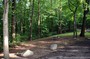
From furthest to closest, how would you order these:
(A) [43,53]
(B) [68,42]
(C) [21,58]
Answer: (B) [68,42], (A) [43,53], (C) [21,58]

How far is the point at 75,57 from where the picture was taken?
13.3m

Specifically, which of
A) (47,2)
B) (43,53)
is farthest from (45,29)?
(43,53)

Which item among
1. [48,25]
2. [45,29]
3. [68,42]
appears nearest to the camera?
[68,42]

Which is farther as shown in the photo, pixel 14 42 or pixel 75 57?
pixel 14 42

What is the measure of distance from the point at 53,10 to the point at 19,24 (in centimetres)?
689

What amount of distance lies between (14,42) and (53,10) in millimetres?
17445

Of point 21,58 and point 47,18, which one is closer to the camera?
point 21,58

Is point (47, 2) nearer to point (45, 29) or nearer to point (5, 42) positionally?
point (45, 29)

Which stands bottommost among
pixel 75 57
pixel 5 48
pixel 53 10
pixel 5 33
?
pixel 75 57

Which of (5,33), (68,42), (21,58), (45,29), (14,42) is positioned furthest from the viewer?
(45,29)

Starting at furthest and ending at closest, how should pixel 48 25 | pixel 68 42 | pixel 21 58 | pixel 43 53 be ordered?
pixel 48 25 → pixel 68 42 → pixel 43 53 → pixel 21 58

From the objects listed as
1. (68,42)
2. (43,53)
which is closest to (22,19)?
(68,42)

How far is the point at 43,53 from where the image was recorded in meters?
14.7

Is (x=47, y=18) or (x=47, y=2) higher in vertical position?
(x=47, y=2)
